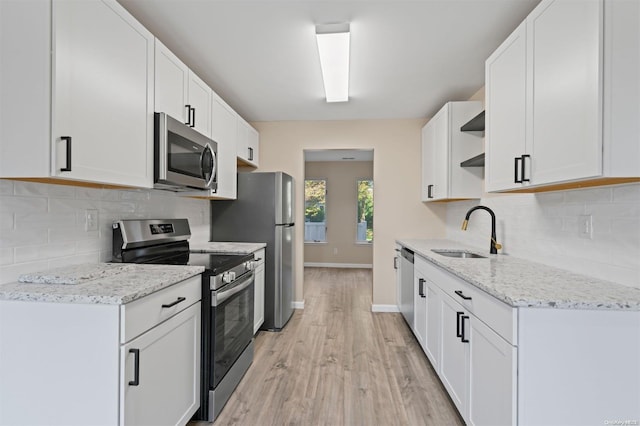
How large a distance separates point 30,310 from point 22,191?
0.59m

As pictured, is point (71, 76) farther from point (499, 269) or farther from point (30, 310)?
point (499, 269)

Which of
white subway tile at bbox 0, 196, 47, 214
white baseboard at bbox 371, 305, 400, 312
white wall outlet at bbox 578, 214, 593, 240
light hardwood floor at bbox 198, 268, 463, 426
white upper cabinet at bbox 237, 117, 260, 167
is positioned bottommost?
light hardwood floor at bbox 198, 268, 463, 426

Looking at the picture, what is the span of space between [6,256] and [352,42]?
91.3 inches

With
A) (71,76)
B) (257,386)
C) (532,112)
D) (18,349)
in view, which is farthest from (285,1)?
(257,386)

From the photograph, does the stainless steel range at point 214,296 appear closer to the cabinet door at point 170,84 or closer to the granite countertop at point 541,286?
the cabinet door at point 170,84

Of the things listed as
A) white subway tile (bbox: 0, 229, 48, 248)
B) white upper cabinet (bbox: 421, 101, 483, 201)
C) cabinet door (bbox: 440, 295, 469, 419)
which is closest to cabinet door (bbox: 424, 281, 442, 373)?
cabinet door (bbox: 440, 295, 469, 419)

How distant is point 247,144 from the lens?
3660mm

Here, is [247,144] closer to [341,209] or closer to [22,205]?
[22,205]

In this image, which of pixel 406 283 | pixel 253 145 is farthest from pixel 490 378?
pixel 253 145

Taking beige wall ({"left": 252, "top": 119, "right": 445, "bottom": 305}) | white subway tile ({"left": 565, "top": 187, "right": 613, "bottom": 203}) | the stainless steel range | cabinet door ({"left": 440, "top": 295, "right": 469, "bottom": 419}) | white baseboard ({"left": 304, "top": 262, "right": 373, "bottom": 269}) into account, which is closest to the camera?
white subway tile ({"left": 565, "top": 187, "right": 613, "bottom": 203})

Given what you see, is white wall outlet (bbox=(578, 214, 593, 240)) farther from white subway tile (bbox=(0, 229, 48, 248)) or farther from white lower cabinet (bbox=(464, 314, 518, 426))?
white subway tile (bbox=(0, 229, 48, 248))

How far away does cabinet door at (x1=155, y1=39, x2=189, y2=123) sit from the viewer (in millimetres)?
1909

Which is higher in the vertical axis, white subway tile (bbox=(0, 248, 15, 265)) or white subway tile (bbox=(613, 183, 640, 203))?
white subway tile (bbox=(613, 183, 640, 203))

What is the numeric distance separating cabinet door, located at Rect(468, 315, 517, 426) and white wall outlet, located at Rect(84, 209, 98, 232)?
219 cm
